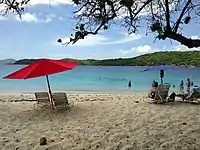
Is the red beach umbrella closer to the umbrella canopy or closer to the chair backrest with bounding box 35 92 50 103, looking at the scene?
the umbrella canopy

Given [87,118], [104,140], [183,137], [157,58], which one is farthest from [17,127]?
[157,58]

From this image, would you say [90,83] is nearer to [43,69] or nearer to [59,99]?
[59,99]

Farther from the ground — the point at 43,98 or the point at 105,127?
the point at 43,98

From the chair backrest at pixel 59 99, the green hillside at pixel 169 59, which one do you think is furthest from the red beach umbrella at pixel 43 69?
the green hillside at pixel 169 59

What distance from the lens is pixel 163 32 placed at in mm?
4770

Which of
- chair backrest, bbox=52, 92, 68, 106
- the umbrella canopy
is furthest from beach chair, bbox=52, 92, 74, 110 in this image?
the umbrella canopy

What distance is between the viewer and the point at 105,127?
8.24 meters

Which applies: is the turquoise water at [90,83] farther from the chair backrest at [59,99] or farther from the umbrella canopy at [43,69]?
the umbrella canopy at [43,69]

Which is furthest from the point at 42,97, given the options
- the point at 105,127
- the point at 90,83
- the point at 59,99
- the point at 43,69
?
the point at 90,83

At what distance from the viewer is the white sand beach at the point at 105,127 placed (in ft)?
22.2

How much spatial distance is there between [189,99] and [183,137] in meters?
5.67

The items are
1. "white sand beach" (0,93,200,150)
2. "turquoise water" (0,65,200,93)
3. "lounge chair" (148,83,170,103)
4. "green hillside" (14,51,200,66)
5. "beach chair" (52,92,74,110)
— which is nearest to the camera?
"white sand beach" (0,93,200,150)

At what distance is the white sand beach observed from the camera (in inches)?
266

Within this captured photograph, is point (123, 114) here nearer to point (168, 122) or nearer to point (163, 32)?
point (168, 122)
